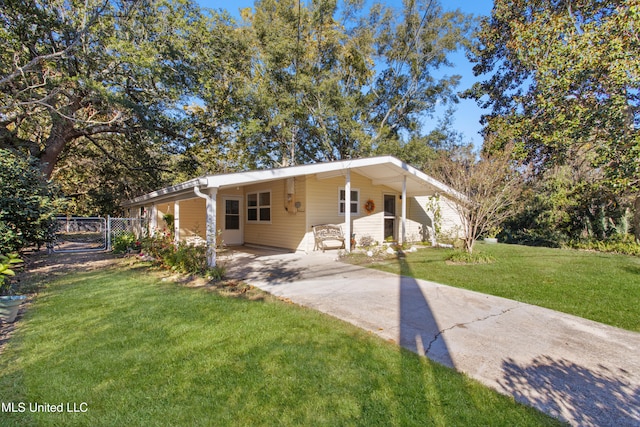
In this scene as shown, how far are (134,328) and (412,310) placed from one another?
145 inches

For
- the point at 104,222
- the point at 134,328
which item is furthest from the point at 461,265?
the point at 104,222

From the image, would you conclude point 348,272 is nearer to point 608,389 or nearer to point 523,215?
point 608,389

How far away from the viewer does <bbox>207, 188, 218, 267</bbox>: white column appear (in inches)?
265

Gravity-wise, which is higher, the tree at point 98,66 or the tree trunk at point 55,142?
the tree at point 98,66

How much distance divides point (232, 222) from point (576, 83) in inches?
523

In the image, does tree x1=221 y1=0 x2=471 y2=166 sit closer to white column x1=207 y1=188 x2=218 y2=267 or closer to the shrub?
the shrub

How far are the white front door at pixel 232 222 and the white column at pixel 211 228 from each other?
570 centimetres

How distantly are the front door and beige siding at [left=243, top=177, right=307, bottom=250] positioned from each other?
14.3 feet

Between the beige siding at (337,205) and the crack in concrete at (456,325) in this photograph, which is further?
the beige siding at (337,205)

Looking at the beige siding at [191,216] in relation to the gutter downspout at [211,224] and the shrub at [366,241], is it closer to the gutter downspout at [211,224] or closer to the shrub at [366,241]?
the gutter downspout at [211,224]

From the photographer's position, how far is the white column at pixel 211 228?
22.1 feet

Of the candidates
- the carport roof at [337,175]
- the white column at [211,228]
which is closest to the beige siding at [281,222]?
the carport roof at [337,175]

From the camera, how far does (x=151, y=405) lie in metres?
2.24

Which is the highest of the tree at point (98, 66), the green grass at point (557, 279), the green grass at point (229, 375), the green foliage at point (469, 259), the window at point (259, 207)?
the tree at point (98, 66)
